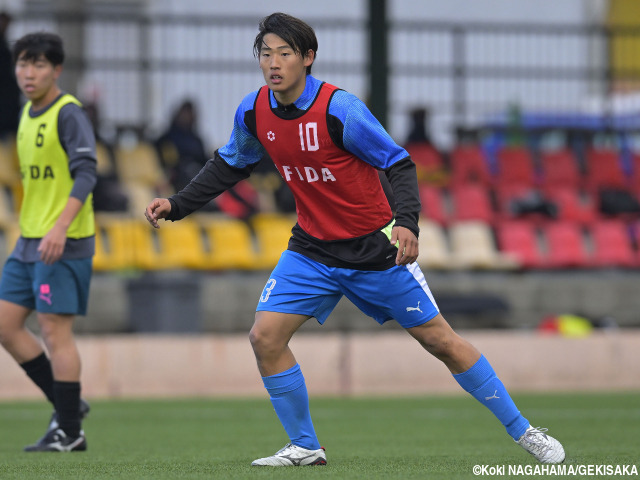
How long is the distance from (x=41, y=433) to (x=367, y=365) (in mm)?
4253

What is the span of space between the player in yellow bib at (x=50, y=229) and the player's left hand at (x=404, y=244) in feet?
6.64

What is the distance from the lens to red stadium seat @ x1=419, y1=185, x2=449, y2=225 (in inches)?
580

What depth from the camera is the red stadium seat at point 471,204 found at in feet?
48.6

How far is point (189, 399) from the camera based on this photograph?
11.0 meters

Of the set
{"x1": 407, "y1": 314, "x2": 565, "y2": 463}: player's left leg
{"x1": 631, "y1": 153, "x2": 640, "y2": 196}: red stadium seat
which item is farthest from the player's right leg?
{"x1": 631, "y1": 153, "x2": 640, "y2": 196}: red stadium seat

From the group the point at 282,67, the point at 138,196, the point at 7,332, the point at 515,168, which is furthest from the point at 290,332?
the point at 515,168

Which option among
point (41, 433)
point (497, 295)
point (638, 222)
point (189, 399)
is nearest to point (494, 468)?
point (41, 433)

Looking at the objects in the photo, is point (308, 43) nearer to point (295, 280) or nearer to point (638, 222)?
point (295, 280)

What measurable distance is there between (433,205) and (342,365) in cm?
413

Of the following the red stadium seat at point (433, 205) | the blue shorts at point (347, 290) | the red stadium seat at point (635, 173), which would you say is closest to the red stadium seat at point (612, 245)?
the red stadium seat at point (635, 173)

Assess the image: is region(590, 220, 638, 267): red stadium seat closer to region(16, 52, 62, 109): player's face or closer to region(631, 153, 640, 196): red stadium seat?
region(631, 153, 640, 196): red stadium seat

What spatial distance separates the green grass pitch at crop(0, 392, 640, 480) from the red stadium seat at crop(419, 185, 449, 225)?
401cm

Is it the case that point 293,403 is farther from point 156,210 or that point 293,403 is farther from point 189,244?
point 189,244

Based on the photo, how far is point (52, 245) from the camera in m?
5.99
